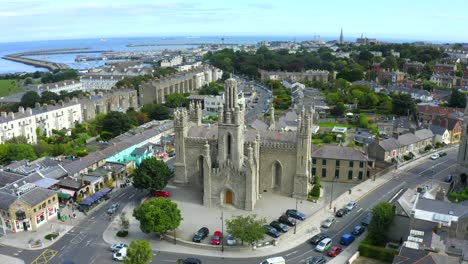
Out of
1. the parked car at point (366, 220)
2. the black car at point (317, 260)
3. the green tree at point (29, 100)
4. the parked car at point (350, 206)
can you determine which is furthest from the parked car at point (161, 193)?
the green tree at point (29, 100)

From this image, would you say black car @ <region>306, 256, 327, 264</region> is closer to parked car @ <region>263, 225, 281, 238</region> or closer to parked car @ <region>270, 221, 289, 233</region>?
parked car @ <region>263, 225, 281, 238</region>

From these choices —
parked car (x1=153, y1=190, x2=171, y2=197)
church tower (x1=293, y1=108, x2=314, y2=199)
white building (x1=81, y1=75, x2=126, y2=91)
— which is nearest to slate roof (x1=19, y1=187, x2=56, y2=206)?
parked car (x1=153, y1=190, x2=171, y2=197)

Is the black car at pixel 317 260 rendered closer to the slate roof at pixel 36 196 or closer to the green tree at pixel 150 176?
the green tree at pixel 150 176

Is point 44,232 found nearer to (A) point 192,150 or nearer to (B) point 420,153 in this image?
(A) point 192,150

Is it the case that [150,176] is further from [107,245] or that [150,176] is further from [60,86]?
[60,86]

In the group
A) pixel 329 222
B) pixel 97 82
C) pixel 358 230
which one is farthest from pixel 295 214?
pixel 97 82

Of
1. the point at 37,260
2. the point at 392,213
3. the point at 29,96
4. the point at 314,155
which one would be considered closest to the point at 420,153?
the point at 314,155
